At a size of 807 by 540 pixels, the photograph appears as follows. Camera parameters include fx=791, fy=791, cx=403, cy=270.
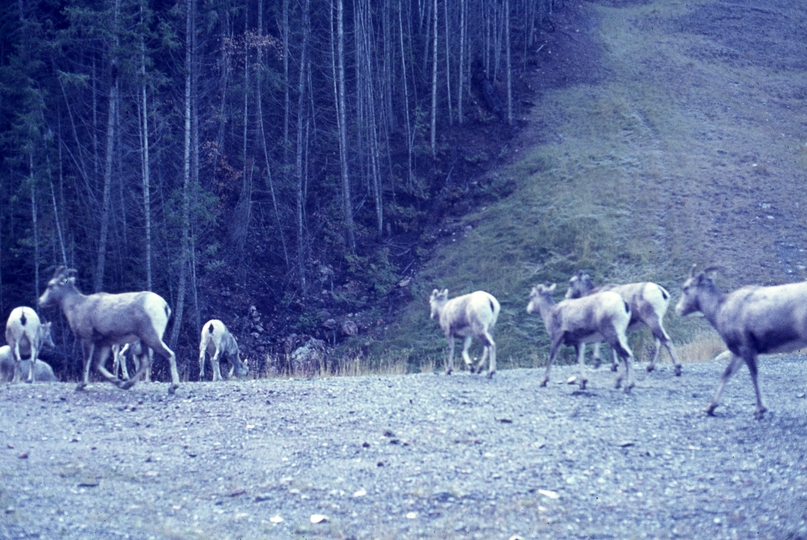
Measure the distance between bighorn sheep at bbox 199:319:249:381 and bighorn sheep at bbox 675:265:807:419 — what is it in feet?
41.1

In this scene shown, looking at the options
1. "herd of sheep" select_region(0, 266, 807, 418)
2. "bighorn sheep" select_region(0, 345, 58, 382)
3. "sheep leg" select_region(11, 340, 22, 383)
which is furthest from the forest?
"herd of sheep" select_region(0, 266, 807, 418)

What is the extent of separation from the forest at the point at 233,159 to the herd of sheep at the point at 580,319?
7128 millimetres

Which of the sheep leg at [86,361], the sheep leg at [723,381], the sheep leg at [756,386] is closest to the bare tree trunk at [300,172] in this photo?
the sheep leg at [86,361]

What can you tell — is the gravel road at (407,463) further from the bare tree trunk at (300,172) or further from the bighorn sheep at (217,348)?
the bare tree trunk at (300,172)

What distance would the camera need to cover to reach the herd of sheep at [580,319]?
35.5 feet

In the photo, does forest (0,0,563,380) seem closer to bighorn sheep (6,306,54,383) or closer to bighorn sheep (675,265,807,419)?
bighorn sheep (6,306,54,383)

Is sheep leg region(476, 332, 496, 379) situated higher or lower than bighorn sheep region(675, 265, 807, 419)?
lower

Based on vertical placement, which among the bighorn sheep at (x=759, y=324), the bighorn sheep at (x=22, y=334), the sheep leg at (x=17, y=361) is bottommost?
the sheep leg at (x=17, y=361)

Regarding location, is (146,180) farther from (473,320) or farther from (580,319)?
(580,319)

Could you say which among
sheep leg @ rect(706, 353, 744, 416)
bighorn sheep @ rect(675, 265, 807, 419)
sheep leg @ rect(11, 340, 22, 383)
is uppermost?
bighorn sheep @ rect(675, 265, 807, 419)

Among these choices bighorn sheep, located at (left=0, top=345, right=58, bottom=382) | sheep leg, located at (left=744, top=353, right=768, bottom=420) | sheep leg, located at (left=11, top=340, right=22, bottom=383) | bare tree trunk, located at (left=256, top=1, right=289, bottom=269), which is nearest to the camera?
sheep leg, located at (left=744, top=353, right=768, bottom=420)

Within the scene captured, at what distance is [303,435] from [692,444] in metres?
4.90

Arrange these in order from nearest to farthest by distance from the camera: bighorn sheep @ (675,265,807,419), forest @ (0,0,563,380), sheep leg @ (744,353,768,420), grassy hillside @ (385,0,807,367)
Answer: bighorn sheep @ (675,265,807,419), sheep leg @ (744,353,768,420), forest @ (0,0,563,380), grassy hillside @ (385,0,807,367)

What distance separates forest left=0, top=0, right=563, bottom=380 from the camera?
88.5 feet
